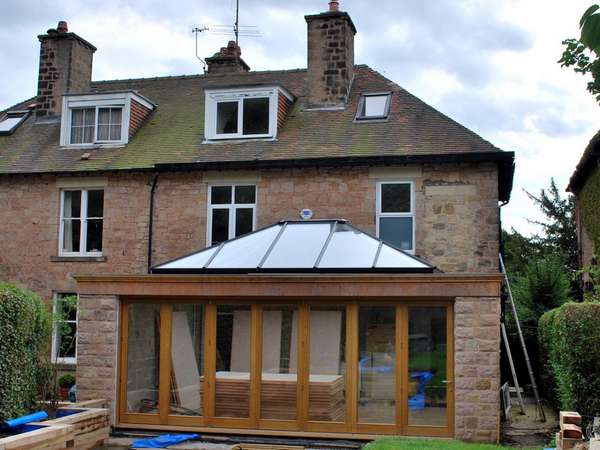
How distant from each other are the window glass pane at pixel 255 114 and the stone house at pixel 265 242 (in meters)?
0.05

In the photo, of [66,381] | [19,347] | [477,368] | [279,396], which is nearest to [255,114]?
[66,381]

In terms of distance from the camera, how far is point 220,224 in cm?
1852

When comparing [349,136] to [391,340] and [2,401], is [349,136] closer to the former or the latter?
[391,340]

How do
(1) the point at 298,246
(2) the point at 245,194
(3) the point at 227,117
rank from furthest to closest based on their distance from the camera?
(3) the point at 227,117
(2) the point at 245,194
(1) the point at 298,246

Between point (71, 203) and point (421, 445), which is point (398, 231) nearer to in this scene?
point (421, 445)

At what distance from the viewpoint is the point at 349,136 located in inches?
730

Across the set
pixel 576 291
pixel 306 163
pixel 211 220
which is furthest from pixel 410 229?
pixel 576 291

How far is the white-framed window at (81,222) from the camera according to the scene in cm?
1944

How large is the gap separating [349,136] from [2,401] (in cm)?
1018

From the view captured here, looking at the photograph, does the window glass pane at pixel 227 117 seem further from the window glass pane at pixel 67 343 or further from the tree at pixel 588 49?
the tree at pixel 588 49

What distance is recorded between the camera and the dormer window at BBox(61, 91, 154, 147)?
66.8 ft

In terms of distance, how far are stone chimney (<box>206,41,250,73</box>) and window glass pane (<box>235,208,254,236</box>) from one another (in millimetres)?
7339

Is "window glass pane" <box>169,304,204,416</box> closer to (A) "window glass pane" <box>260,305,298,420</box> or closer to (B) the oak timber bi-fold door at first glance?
(B) the oak timber bi-fold door

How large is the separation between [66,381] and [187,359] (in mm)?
6117
